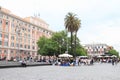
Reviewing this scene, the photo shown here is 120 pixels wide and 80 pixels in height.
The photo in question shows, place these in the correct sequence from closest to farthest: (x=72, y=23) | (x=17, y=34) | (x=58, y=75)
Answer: (x=58, y=75), (x=72, y=23), (x=17, y=34)

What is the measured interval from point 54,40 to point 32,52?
23.0 m

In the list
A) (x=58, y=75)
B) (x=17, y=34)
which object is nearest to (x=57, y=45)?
(x=17, y=34)

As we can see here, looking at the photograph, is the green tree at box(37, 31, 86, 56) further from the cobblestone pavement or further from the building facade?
the cobblestone pavement

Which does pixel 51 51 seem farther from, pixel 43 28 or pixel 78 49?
pixel 43 28

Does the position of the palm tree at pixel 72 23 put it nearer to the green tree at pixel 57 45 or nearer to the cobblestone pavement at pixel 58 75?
the green tree at pixel 57 45

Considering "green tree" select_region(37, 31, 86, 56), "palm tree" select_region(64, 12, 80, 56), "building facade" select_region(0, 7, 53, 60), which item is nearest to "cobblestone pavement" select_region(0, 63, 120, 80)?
"palm tree" select_region(64, 12, 80, 56)

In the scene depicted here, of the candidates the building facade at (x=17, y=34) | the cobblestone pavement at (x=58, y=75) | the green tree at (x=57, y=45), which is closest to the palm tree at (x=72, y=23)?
the green tree at (x=57, y=45)

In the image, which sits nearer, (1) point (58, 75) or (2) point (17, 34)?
(1) point (58, 75)

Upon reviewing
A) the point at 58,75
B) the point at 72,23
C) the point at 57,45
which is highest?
the point at 72,23

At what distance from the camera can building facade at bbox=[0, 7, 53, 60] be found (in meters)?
85.1

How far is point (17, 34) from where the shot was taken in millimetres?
91750

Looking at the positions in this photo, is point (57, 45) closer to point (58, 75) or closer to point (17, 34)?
point (17, 34)

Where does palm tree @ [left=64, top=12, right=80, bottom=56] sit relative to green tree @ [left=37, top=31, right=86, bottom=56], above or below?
above

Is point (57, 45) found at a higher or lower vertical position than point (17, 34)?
lower
